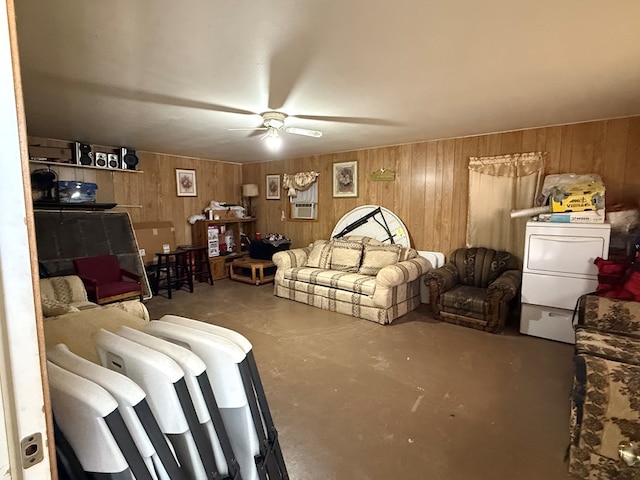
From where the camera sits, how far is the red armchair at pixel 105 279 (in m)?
3.64

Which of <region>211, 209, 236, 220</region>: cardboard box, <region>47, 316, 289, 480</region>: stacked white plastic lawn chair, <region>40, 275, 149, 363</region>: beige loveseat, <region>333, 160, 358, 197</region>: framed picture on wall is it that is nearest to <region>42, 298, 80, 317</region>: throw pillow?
<region>40, 275, 149, 363</region>: beige loveseat

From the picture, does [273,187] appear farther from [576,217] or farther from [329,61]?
[576,217]

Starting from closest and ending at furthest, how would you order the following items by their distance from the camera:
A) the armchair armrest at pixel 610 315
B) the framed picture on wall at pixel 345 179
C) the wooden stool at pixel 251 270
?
1. the armchair armrest at pixel 610 315
2. the framed picture on wall at pixel 345 179
3. the wooden stool at pixel 251 270

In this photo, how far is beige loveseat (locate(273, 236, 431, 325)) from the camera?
373cm

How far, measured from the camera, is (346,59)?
74.4 inches

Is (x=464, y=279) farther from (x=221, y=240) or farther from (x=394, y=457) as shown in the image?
(x=221, y=240)

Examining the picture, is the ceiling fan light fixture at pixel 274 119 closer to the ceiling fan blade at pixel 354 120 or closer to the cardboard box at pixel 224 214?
the ceiling fan blade at pixel 354 120

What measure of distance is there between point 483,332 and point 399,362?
121 centimetres

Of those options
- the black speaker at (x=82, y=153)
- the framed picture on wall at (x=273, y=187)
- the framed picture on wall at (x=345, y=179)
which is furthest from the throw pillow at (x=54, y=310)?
the framed picture on wall at (x=273, y=187)

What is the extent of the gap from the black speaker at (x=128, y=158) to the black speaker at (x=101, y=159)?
0.74 ft


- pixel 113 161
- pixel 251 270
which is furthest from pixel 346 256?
pixel 113 161

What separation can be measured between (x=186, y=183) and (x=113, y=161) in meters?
1.19

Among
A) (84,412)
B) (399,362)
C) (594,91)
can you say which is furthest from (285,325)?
(594,91)

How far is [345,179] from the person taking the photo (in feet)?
16.8
